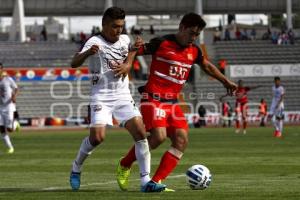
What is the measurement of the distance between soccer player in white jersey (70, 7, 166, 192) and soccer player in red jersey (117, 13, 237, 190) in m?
0.25

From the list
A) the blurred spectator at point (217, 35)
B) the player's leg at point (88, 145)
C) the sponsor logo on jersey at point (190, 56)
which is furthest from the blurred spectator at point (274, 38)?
the player's leg at point (88, 145)

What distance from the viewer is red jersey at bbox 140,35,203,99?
40.6 feet

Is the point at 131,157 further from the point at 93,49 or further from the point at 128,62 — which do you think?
the point at 93,49

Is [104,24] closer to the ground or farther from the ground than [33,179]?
farther from the ground

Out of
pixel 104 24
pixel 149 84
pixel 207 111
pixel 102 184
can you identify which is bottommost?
pixel 207 111

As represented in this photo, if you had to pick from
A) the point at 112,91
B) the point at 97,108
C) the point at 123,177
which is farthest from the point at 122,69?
the point at 123,177

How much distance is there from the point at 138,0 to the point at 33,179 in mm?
54793


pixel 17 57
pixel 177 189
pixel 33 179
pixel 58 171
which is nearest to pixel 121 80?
pixel 177 189

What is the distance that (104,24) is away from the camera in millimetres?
11969

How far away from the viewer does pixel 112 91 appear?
12.1 metres

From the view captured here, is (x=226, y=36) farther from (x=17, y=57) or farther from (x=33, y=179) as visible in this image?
(x=33, y=179)

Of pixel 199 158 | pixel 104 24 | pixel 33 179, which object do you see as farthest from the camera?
pixel 199 158

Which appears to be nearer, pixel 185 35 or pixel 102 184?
pixel 185 35

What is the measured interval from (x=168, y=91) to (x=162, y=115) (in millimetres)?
401
